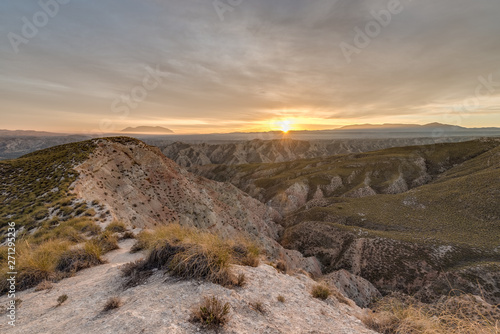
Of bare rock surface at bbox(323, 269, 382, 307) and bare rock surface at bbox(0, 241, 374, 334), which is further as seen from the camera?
bare rock surface at bbox(323, 269, 382, 307)

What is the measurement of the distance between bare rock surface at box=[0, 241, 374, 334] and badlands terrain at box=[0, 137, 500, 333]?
0.04 m

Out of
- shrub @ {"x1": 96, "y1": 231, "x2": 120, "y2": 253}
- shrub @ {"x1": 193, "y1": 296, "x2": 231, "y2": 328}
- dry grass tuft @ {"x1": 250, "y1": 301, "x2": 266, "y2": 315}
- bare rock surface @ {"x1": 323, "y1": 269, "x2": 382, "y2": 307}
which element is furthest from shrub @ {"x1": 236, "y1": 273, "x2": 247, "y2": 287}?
bare rock surface @ {"x1": 323, "y1": 269, "x2": 382, "y2": 307}

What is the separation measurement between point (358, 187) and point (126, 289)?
285 ft

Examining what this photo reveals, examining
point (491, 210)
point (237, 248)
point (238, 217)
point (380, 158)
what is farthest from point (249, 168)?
point (237, 248)

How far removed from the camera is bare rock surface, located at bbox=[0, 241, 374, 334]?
4.61 meters

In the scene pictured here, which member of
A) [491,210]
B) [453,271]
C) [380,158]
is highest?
[380,158]

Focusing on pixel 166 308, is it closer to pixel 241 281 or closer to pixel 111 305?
pixel 111 305

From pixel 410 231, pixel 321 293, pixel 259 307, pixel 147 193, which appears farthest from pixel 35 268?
pixel 410 231

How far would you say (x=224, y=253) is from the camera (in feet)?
21.1

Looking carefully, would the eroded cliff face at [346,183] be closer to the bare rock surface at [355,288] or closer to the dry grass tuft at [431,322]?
the bare rock surface at [355,288]

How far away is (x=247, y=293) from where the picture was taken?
20.2ft

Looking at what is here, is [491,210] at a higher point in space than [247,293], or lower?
lower

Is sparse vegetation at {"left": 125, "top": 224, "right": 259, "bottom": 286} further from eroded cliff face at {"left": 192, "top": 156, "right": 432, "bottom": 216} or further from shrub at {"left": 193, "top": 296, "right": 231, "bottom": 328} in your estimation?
eroded cliff face at {"left": 192, "top": 156, "right": 432, "bottom": 216}

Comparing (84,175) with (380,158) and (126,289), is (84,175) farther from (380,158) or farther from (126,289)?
(380,158)
